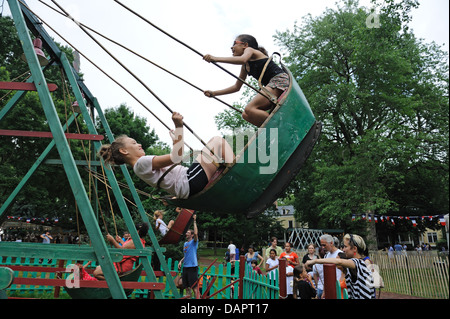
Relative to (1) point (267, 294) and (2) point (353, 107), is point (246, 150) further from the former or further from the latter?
(2) point (353, 107)

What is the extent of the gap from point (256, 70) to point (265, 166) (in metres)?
1.12

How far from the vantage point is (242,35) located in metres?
3.54

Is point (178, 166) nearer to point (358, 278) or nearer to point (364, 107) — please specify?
point (358, 278)

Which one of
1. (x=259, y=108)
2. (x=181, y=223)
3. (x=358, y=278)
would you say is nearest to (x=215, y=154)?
(x=259, y=108)

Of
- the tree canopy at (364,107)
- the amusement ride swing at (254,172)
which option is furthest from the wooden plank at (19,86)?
the tree canopy at (364,107)

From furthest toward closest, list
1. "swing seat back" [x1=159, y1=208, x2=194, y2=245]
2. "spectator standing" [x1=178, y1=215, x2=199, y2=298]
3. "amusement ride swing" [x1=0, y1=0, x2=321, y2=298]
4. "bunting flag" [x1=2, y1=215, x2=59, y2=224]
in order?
1. "bunting flag" [x1=2, y1=215, x2=59, y2=224]
2. "spectator standing" [x1=178, y1=215, x2=199, y2=298]
3. "swing seat back" [x1=159, y1=208, x2=194, y2=245]
4. "amusement ride swing" [x1=0, y1=0, x2=321, y2=298]

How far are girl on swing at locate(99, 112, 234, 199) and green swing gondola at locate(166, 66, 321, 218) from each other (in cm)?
10

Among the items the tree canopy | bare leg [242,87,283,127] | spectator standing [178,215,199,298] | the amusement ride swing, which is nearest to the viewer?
the amusement ride swing

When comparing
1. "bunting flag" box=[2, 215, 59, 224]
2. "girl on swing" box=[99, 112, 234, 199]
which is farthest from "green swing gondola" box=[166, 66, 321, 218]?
"bunting flag" box=[2, 215, 59, 224]

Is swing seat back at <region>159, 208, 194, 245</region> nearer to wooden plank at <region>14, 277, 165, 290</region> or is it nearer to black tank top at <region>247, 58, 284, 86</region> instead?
wooden plank at <region>14, 277, 165, 290</region>

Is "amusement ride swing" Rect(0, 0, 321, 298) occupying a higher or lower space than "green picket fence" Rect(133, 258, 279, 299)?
higher

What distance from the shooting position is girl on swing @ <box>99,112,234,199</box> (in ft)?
9.68
